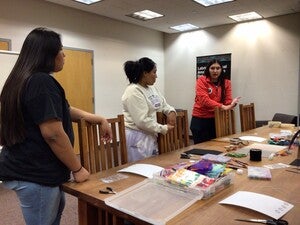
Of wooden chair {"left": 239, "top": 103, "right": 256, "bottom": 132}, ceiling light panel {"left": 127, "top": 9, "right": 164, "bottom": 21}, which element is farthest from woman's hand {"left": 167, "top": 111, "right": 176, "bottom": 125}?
ceiling light panel {"left": 127, "top": 9, "right": 164, "bottom": 21}

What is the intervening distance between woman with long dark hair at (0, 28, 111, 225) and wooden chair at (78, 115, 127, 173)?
0.30 metres

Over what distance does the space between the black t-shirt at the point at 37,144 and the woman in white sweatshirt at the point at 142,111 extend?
2.75ft

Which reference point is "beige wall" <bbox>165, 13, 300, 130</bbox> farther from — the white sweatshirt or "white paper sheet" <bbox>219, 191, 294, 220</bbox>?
"white paper sheet" <bbox>219, 191, 294, 220</bbox>

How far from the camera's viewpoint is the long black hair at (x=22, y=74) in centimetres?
110

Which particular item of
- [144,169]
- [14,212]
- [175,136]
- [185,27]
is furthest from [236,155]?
[185,27]

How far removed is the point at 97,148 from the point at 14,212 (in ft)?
5.15

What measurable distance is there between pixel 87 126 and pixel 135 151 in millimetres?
671

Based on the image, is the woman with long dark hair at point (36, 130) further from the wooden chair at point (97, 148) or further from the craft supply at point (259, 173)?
the craft supply at point (259, 173)

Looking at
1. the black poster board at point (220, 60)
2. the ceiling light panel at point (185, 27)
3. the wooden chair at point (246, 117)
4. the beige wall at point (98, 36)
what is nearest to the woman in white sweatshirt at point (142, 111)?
the wooden chair at point (246, 117)

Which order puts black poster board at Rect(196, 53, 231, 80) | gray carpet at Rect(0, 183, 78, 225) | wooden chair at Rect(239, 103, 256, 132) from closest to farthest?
gray carpet at Rect(0, 183, 78, 225) < wooden chair at Rect(239, 103, 256, 132) < black poster board at Rect(196, 53, 231, 80)

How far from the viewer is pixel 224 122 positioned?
2.82 m

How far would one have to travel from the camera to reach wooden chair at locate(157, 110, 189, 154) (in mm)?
2039

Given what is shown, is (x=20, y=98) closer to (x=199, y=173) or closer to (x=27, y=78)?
(x=27, y=78)

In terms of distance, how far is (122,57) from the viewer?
556cm
